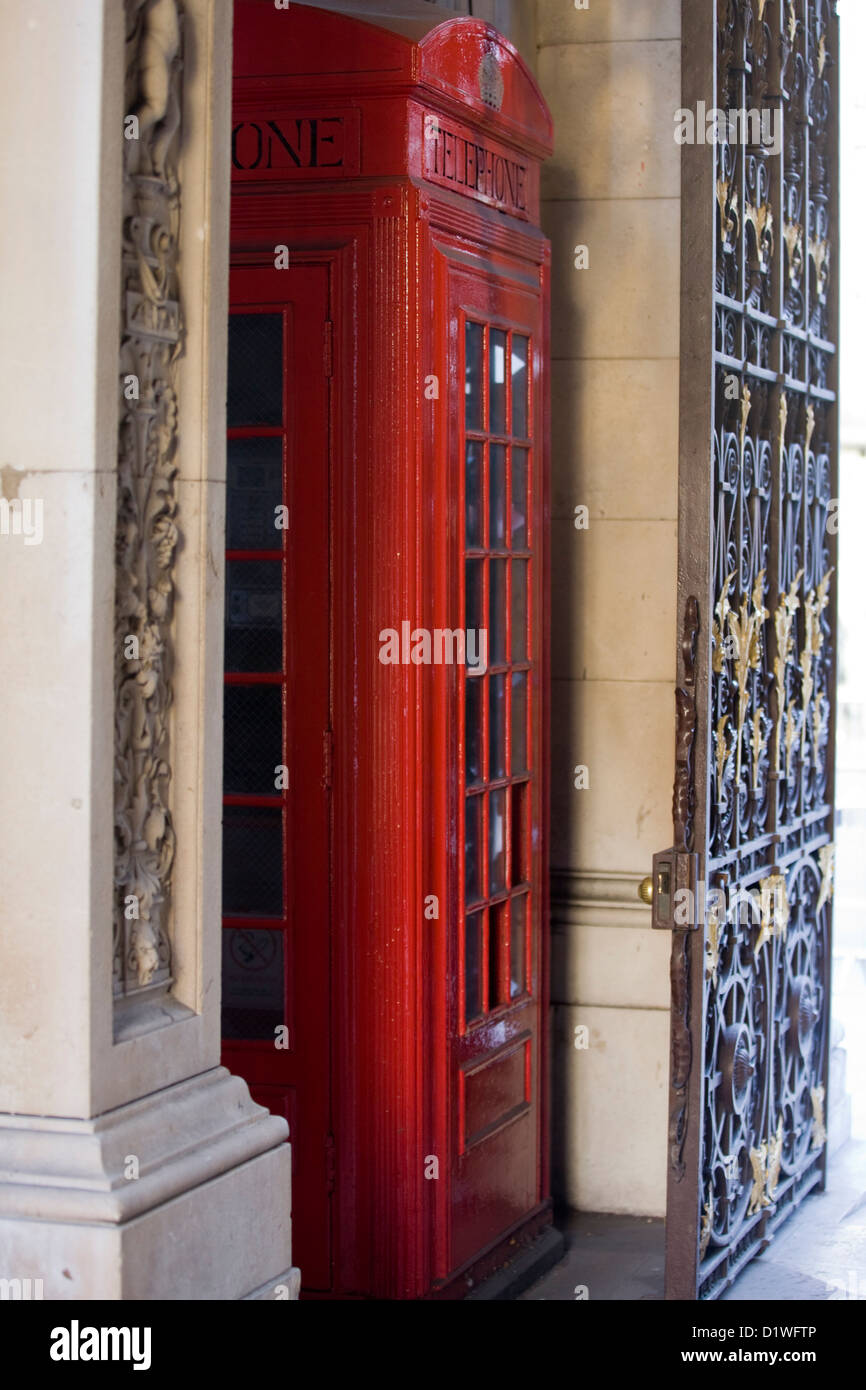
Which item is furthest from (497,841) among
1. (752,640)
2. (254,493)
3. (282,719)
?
(254,493)

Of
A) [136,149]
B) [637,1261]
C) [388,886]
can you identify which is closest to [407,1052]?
[388,886]

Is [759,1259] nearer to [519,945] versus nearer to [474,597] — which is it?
[519,945]

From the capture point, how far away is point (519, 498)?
471 cm

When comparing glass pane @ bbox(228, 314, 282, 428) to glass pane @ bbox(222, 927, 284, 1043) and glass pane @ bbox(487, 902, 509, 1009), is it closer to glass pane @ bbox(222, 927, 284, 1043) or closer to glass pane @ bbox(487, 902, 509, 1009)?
glass pane @ bbox(222, 927, 284, 1043)

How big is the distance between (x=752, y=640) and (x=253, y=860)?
1.51 m

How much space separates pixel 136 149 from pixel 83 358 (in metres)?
0.38

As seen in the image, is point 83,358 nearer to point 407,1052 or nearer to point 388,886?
point 388,886

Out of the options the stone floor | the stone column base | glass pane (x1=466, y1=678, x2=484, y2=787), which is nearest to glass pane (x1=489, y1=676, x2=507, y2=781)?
glass pane (x1=466, y1=678, x2=484, y2=787)

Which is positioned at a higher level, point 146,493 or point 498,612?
point 146,493

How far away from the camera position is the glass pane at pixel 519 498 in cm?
468

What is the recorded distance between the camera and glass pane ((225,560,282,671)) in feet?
13.9

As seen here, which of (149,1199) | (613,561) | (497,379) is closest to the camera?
(149,1199)

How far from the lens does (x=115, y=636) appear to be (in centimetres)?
274

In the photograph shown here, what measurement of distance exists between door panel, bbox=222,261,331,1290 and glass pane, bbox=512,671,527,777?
73cm
